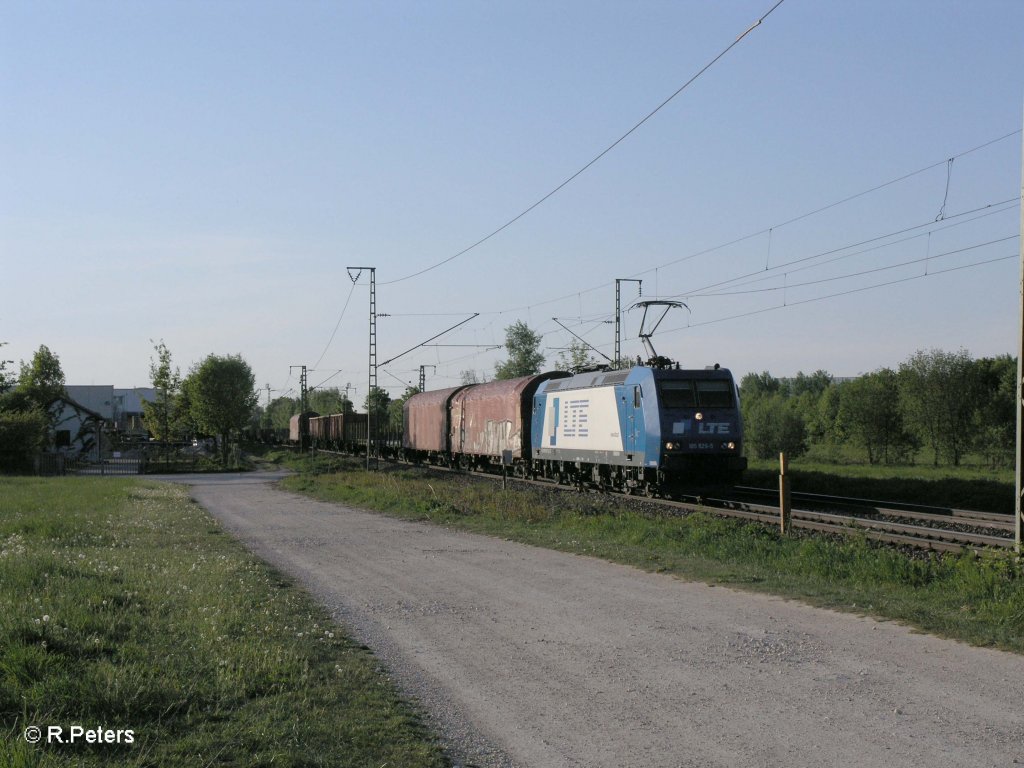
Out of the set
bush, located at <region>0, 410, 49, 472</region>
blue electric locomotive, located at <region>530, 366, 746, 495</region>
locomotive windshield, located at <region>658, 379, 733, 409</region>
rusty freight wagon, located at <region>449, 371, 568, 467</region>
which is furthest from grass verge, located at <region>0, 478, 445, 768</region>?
bush, located at <region>0, 410, 49, 472</region>

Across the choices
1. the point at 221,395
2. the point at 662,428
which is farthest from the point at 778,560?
the point at 221,395

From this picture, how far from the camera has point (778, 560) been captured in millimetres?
13891

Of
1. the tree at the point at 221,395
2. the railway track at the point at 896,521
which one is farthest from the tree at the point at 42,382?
the railway track at the point at 896,521

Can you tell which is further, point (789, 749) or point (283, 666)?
point (283, 666)

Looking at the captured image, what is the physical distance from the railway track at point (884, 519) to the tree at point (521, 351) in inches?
2958

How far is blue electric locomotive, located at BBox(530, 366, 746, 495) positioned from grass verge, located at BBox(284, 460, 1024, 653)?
1618 mm

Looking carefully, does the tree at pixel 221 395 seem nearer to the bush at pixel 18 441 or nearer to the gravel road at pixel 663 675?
the bush at pixel 18 441

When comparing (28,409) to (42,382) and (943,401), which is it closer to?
(42,382)

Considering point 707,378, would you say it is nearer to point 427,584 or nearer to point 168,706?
point 427,584

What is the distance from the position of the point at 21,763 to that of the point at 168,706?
1.45 m

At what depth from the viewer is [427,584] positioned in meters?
12.7

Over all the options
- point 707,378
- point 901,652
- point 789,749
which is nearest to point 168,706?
point 789,749

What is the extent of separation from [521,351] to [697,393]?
7844cm

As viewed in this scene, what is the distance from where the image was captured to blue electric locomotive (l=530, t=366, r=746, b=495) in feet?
80.2
